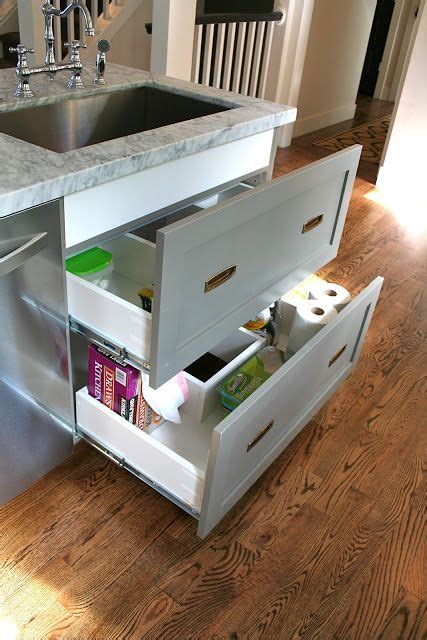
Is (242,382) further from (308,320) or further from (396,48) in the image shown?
(396,48)

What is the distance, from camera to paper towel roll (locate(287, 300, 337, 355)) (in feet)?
5.44

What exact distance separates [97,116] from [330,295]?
0.87m

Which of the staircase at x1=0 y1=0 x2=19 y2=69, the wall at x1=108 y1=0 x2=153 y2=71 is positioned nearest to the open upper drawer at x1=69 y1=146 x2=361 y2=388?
the wall at x1=108 y1=0 x2=153 y2=71

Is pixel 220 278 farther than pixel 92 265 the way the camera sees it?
No

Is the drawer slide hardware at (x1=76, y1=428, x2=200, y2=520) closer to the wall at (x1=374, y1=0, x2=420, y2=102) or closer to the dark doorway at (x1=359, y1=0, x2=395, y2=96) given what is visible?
the wall at (x1=374, y1=0, x2=420, y2=102)

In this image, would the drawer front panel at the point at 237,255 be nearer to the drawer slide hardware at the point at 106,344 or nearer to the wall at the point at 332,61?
the drawer slide hardware at the point at 106,344

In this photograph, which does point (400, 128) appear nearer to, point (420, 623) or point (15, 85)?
point (15, 85)

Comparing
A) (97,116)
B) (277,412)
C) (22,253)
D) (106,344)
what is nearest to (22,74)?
(97,116)

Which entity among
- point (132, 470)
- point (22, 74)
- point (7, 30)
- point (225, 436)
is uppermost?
point (22, 74)

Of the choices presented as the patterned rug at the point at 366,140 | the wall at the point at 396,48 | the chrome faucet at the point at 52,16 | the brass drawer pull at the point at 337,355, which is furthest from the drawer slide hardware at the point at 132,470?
the wall at the point at 396,48

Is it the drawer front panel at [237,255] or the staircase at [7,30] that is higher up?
the drawer front panel at [237,255]

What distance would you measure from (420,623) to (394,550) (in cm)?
18

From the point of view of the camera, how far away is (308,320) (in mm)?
1659

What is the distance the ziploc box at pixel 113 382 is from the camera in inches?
52.6
